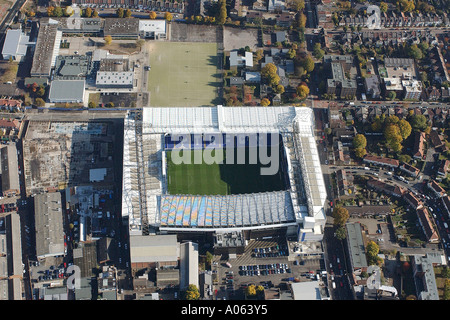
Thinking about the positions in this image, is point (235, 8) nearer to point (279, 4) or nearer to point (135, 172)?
point (279, 4)

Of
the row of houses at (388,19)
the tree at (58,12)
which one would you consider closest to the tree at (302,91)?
the row of houses at (388,19)

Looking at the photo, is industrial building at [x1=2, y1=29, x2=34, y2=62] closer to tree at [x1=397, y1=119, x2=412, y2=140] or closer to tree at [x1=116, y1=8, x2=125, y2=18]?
tree at [x1=116, y1=8, x2=125, y2=18]

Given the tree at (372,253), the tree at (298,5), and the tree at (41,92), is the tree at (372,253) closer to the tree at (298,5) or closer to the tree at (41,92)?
the tree at (298,5)

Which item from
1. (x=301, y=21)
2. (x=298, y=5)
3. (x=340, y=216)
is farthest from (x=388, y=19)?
(x=340, y=216)

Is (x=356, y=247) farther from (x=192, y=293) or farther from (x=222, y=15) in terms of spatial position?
(x=222, y=15)

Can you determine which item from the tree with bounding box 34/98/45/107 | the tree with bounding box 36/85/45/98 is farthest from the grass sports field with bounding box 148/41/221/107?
the tree with bounding box 34/98/45/107
